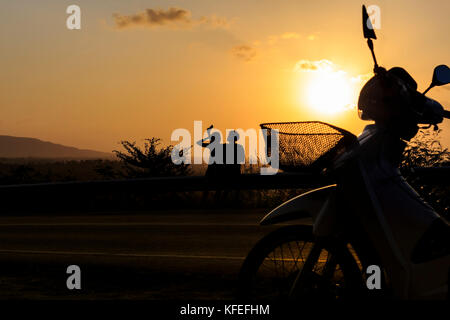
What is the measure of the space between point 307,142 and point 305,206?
15.3 inches

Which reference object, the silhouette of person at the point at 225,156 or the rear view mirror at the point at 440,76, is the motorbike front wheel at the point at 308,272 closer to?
the rear view mirror at the point at 440,76

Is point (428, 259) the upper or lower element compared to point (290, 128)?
lower

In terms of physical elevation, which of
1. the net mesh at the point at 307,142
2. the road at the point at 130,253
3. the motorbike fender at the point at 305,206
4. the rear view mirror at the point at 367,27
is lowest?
the road at the point at 130,253

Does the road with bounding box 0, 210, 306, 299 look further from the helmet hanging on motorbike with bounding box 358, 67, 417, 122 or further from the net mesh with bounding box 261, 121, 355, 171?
the helmet hanging on motorbike with bounding box 358, 67, 417, 122

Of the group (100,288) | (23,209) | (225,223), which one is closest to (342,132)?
(100,288)

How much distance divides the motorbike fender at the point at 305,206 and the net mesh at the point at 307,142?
0.19 metres

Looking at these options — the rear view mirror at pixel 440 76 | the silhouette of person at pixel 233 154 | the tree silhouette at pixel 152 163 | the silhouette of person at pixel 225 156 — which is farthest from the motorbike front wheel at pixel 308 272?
the tree silhouette at pixel 152 163

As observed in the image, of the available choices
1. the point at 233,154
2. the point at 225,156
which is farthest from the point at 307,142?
the point at 225,156

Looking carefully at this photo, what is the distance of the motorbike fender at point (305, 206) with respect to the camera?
405 cm

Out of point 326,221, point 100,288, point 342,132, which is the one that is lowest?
point 100,288

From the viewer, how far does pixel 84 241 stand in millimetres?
11164
